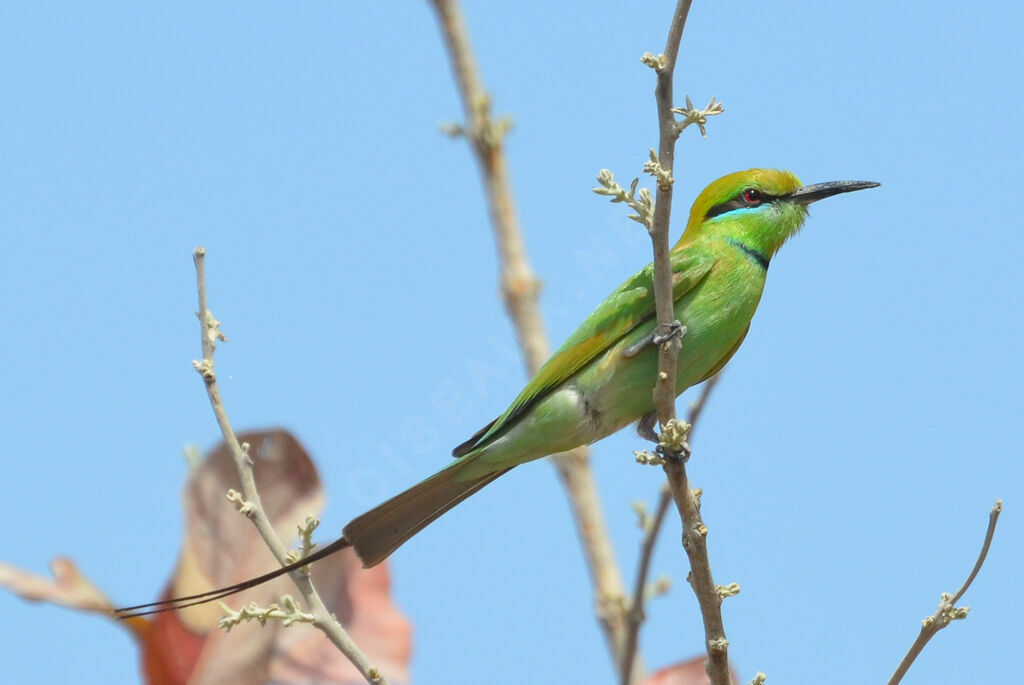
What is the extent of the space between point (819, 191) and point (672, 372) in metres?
1.45

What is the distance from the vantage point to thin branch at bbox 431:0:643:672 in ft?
14.8

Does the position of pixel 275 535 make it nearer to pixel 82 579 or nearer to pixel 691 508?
pixel 82 579

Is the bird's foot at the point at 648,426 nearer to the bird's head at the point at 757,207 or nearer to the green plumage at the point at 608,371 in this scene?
the green plumage at the point at 608,371

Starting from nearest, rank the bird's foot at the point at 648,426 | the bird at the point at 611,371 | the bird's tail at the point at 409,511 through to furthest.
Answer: the bird's tail at the point at 409,511, the bird at the point at 611,371, the bird's foot at the point at 648,426

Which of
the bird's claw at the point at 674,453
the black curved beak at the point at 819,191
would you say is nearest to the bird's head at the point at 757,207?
the black curved beak at the point at 819,191

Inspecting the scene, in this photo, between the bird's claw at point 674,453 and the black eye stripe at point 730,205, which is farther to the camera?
the black eye stripe at point 730,205

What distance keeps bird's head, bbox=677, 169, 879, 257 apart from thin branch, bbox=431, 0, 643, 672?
0.82 m

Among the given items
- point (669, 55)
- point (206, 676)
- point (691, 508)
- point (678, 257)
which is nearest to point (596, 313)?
point (678, 257)

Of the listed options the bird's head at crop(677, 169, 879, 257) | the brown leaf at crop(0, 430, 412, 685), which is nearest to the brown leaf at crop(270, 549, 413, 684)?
the brown leaf at crop(0, 430, 412, 685)

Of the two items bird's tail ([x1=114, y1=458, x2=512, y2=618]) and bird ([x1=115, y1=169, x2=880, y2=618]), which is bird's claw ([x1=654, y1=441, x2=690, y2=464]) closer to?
bird ([x1=115, y1=169, x2=880, y2=618])

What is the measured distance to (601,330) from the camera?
3.38 metres

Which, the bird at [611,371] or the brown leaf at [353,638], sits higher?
the bird at [611,371]

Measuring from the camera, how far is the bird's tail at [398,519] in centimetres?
258

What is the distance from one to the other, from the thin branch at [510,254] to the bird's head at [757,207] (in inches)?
32.4
